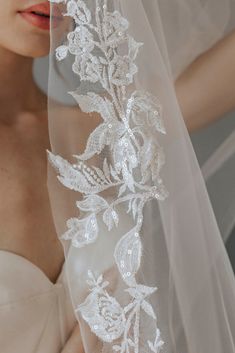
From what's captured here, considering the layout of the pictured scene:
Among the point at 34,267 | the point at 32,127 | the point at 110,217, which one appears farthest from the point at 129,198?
the point at 32,127

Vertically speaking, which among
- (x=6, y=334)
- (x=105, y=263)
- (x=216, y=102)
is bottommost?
(x=6, y=334)

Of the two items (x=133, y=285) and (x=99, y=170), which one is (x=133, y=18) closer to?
(x=99, y=170)

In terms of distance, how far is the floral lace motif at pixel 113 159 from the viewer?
2.08 feet

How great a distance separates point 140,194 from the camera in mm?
643

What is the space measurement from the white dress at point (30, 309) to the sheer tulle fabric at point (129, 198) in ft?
0.62

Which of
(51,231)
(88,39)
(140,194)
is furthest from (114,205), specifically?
(51,231)

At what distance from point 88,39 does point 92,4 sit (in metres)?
0.04

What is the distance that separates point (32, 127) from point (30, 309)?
0.99 ft

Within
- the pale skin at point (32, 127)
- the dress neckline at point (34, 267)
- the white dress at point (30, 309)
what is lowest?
the white dress at point (30, 309)

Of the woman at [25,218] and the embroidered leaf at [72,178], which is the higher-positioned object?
the embroidered leaf at [72,178]

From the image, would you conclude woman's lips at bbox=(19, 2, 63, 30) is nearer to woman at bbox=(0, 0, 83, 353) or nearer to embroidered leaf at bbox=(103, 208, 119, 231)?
woman at bbox=(0, 0, 83, 353)

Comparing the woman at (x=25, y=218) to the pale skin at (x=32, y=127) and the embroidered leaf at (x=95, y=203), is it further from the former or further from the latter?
the embroidered leaf at (x=95, y=203)

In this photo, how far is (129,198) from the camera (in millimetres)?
642

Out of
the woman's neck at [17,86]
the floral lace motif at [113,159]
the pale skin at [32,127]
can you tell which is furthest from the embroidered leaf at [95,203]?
the woman's neck at [17,86]
